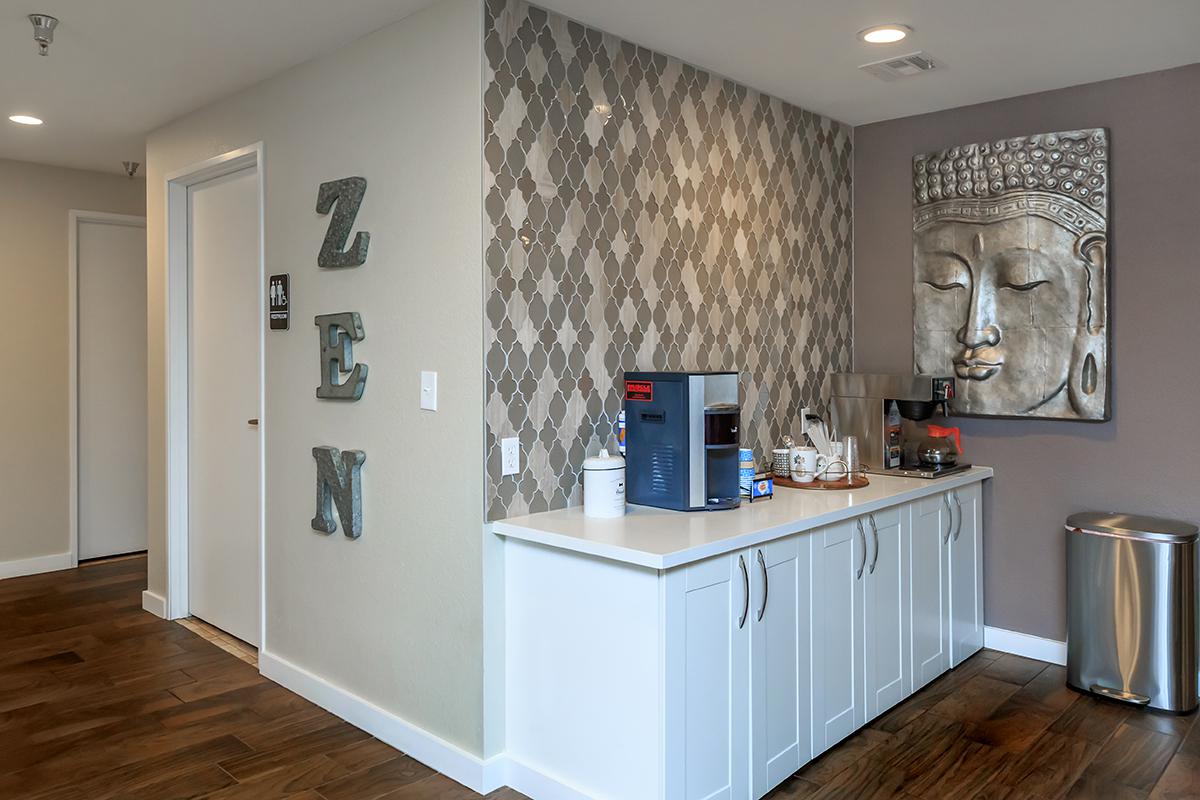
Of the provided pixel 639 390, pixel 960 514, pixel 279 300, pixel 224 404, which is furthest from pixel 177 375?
pixel 960 514

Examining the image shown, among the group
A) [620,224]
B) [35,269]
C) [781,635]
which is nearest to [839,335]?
[620,224]

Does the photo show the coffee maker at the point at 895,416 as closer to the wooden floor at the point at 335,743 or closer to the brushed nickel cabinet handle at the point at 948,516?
the brushed nickel cabinet handle at the point at 948,516

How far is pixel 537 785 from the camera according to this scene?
258cm

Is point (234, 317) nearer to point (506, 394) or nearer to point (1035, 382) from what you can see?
point (506, 394)

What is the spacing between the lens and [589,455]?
2930mm

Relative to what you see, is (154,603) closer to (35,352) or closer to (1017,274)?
(35,352)

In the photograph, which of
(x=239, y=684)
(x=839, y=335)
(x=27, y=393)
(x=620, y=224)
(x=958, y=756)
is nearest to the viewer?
(x=958, y=756)

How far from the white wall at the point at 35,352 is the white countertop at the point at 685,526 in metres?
4.00

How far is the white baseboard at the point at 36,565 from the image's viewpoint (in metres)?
5.11

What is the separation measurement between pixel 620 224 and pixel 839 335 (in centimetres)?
161

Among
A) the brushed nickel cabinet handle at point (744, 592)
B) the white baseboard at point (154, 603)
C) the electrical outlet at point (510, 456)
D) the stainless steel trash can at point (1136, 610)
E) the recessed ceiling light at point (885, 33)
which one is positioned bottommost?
the white baseboard at point (154, 603)

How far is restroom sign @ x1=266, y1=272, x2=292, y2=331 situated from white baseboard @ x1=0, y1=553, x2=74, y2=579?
2.99 meters

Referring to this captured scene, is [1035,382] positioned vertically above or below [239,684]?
above

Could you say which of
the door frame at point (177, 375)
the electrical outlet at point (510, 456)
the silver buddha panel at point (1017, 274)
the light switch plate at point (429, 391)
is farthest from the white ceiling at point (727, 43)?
the electrical outlet at point (510, 456)
